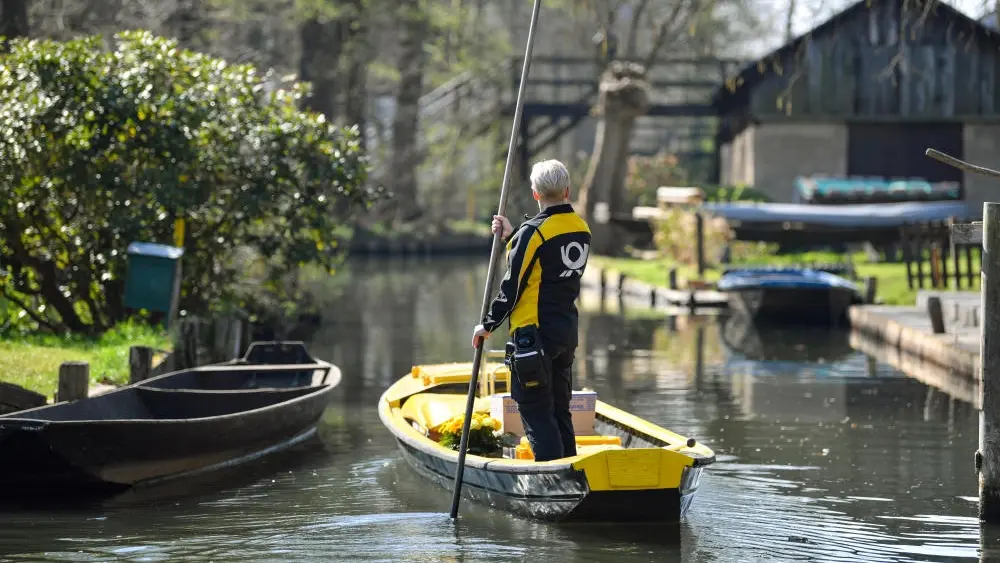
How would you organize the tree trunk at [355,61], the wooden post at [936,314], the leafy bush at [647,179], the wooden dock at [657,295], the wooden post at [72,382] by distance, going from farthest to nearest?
the tree trunk at [355,61]
the leafy bush at [647,179]
the wooden dock at [657,295]
the wooden post at [936,314]
the wooden post at [72,382]

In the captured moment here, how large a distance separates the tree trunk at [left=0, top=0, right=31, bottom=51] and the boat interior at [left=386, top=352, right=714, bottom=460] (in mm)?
9915

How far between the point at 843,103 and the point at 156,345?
3031 cm

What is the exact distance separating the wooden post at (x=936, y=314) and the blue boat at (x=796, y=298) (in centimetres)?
551

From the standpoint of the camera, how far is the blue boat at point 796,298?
2583 centimetres

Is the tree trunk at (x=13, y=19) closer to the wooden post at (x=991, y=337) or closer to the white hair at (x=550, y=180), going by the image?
the white hair at (x=550, y=180)

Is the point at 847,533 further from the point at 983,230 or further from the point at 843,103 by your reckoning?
the point at 843,103

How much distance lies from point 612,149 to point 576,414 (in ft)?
99.3

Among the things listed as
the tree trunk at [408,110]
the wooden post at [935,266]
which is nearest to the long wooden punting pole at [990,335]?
the wooden post at [935,266]

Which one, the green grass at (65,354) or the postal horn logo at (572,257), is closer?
the postal horn logo at (572,257)

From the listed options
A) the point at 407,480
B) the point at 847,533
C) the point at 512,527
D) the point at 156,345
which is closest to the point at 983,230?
the point at 847,533

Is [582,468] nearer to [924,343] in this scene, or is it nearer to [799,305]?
[924,343]

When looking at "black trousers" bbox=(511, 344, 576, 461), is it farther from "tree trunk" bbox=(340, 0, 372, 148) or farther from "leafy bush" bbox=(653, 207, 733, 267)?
"tree trunk" bbox=(340, 0, 372, 148)

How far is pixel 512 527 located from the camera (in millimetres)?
10281

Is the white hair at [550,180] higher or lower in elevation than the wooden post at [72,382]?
higher
